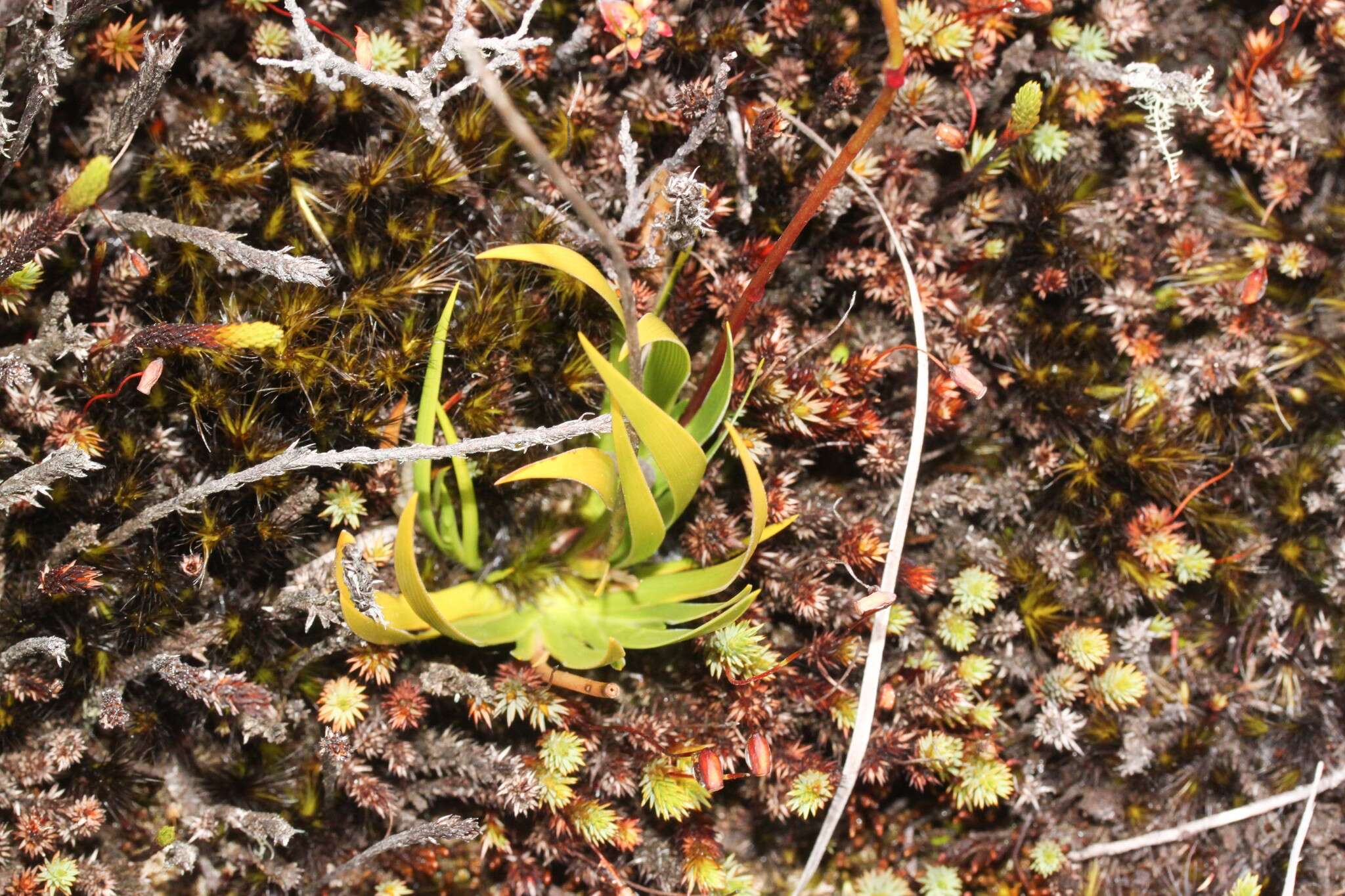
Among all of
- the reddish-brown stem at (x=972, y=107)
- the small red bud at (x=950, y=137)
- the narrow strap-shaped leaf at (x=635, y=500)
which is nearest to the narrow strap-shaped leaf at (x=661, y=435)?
the narrow strap-shaped leaf at (x=635, y=500)

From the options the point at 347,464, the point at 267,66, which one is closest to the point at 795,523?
the point at 347,464

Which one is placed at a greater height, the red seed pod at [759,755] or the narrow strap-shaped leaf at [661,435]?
the narrow strap-shaped leaf at [661,435]

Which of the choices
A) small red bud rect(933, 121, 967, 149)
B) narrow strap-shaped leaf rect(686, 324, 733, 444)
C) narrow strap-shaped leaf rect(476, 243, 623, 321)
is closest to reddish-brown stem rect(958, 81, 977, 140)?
small red bud rect(933, 121, 967, 149)

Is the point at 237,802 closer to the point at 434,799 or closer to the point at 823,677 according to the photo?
the point at 434,799

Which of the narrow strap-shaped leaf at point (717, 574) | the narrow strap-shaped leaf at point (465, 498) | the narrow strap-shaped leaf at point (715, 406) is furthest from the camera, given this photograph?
the narrow strap-shaped leaf at point (465, 498)

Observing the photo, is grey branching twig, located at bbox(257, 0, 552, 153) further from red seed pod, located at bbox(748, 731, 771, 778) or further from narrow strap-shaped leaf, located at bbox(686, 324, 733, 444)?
red seed pod, located at bbox(748, 731, 771, 778)

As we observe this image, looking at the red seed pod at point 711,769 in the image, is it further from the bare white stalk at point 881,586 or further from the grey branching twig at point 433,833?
the grey branching twig at point 433,833
